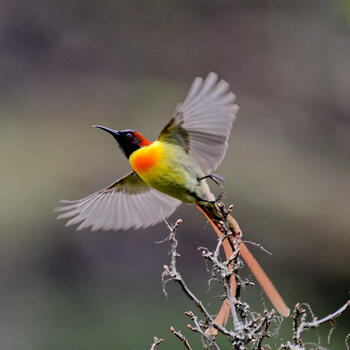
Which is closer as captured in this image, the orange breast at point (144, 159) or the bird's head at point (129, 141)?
the orange breast at point (144, 159)

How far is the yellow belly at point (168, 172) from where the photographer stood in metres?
2.37

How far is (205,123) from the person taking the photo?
252 centimetres

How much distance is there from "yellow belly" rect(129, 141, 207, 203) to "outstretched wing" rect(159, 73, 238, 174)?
0.39 ft

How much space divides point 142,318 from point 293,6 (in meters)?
5.38

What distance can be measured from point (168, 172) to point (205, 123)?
29 centimetres

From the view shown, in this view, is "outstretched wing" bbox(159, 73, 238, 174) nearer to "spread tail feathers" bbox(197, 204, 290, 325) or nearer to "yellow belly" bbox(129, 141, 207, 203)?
"yellow belly" bbox(129, 141, 207, 203)

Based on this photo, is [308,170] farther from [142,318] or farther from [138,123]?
[142,318]

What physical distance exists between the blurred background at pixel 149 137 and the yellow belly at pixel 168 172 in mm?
2588

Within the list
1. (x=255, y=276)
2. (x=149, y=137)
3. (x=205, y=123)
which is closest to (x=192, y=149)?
(x=205, y=123)

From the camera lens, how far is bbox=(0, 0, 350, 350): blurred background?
5602mm

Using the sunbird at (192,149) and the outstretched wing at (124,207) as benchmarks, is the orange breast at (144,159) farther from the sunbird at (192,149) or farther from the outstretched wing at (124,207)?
the outstretched wing at (124,207)

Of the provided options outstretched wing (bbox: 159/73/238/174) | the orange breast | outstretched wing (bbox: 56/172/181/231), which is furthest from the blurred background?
the orange breast

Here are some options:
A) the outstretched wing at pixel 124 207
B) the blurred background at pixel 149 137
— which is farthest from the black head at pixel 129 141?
the blurred background at pixel 149 137

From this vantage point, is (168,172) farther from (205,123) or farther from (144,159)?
(205,123)
